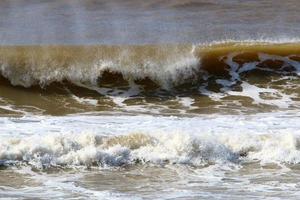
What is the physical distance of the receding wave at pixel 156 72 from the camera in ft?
41.1

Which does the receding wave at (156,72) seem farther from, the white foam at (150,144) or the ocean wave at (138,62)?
the white foam at (150,144)

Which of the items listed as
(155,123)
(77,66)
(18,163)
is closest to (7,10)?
(77,66)

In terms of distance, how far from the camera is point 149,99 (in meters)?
12.3

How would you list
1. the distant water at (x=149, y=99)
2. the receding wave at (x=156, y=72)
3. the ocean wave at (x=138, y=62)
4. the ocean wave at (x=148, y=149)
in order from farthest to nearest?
the ocean wave at (x=138, y=62) → the receding wave at (x=156, y=72) → the ocean wave at (x=148, y=149) → the distant water at (x=149, y=99)

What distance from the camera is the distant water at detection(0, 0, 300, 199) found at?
8.03m

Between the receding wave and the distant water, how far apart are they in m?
0.02

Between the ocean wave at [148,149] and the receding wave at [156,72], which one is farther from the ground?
the receding wave at [156,72]

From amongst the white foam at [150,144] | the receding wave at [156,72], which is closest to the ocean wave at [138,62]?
the receding wave at [156,72]

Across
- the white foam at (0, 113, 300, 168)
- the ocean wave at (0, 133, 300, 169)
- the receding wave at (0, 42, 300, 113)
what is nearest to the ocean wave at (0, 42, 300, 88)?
the receding wave at (0, 42, 300, 113)

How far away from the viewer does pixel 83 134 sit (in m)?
9.29

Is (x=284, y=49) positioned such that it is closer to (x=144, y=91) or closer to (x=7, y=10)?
(x=144, y=91)

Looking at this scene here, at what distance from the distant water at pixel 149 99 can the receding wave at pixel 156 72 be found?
0.9 inches

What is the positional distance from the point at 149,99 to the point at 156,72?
46.6 inches

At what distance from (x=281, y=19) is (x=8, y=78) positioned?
21.5ft
